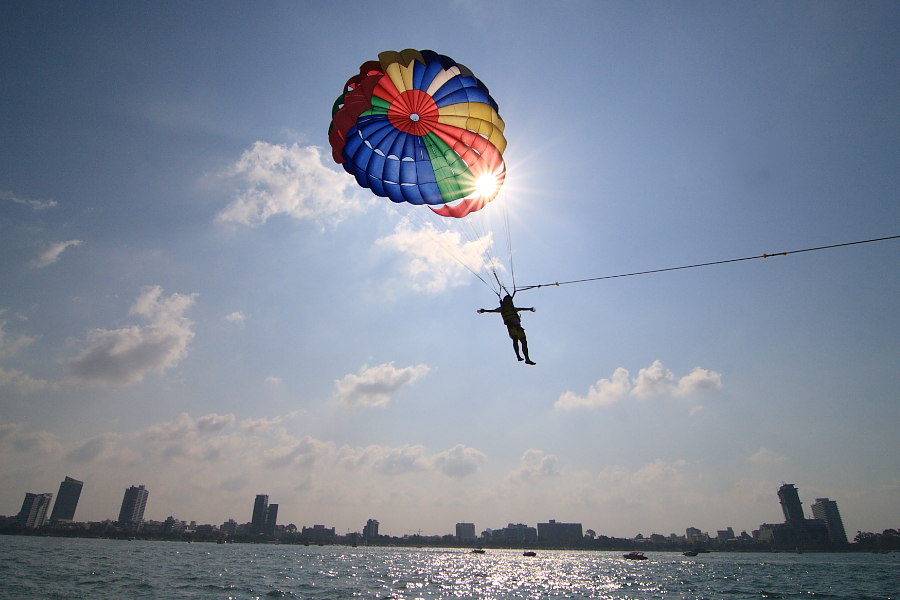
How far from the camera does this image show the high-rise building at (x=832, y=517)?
16076cm

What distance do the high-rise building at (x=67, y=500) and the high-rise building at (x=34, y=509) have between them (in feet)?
51.6

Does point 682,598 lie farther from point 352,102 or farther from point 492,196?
point 352,102

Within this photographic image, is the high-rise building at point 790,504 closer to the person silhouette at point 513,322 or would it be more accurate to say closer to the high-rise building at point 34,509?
the person silhouette at point 513,322

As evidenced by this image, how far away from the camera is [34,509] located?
163 metres

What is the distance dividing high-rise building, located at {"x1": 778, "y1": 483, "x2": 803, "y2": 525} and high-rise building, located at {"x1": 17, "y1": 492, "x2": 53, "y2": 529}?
263 meters

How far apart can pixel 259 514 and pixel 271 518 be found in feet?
20.7

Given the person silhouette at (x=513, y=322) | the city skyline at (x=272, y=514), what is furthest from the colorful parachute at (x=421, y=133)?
the city skyline at (x=272, y=514)

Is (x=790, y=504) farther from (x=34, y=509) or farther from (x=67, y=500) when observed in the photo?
(x=67, y=500)

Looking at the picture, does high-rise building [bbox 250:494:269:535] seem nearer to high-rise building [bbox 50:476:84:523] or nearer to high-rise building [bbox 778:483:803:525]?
high-rise building [bbox 50:476:84:523]

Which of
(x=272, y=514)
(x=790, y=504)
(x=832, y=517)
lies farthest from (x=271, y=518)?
(x=832, y=517)

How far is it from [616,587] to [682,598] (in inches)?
312

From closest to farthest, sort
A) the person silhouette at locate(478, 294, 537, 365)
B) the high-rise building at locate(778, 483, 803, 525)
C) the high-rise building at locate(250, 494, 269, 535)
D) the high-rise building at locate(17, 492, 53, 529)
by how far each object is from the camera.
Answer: the person silhouette at locate(478, 294, 537, 365) → the high-rise building at locate(778, 483, 803, 525) → the high-rise building at locate(17, 492, 53, 529) → the high-rise building at locate(250, 494, 269, 535)

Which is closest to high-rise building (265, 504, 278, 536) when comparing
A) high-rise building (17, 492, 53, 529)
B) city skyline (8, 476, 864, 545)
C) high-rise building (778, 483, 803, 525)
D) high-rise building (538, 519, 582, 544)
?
city skyline (8, 476, 864, 545)

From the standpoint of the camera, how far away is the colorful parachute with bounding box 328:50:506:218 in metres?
13.0
